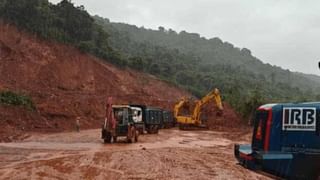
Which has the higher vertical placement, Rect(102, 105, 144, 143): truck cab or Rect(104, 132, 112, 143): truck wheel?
Rect(102, 105, 144, 143): truck cab

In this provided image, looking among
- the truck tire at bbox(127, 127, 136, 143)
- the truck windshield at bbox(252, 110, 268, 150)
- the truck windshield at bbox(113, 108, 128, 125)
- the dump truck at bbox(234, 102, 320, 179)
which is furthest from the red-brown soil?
the dump truck at bbox(234, 102, 320, 179)

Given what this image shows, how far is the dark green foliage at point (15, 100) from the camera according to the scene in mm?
43347

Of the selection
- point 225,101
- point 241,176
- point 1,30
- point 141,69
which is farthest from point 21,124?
point 141,69

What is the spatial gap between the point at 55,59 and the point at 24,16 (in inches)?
240

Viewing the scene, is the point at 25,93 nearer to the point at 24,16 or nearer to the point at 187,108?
the point at 24,16

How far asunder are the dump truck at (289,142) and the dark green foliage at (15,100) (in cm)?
3495

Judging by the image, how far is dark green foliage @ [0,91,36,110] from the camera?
43.3m

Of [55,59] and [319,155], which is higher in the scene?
[55,59]

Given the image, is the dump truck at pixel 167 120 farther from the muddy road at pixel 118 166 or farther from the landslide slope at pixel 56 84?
the muddy road at pixel 118 166

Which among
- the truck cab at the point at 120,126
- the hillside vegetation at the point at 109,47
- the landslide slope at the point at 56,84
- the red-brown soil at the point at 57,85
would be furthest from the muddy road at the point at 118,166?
the hillside vegetation at the point at 109,47

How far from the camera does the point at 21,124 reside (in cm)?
4038

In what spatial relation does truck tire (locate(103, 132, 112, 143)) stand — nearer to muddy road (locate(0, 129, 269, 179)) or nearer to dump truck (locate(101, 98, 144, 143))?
dump truck (locate(101, 98, 144, 143))

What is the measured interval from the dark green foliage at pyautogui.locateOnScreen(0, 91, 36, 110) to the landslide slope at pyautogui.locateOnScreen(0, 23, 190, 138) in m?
0.93

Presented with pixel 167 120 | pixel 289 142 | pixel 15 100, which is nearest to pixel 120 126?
pixel 15 100
